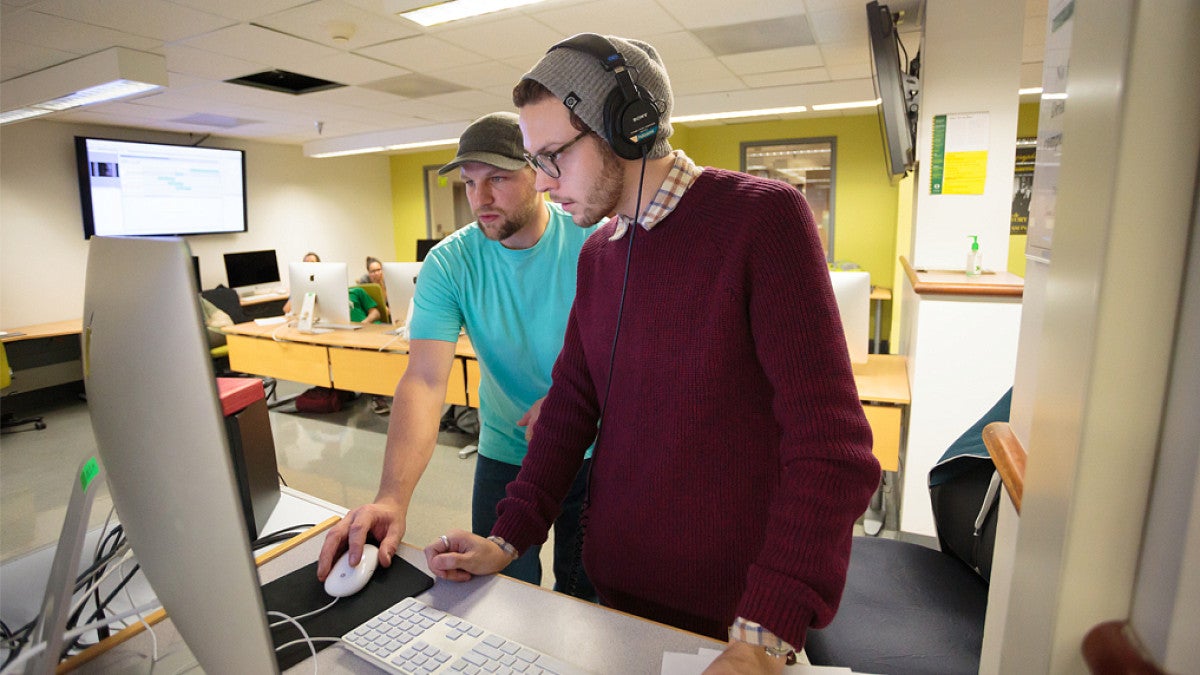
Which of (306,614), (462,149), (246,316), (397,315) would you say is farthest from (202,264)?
(306,614)

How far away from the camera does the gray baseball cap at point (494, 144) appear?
1462 mm

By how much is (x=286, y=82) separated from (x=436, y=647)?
5.61m

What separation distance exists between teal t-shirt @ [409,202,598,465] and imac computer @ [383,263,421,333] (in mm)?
2714

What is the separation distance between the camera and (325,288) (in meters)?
4.64

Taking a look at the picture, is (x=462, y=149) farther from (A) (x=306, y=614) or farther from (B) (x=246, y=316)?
(B) (x=246, y=316)

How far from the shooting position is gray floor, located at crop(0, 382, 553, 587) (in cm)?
327

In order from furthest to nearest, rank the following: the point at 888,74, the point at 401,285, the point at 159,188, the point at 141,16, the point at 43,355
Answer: the point at 159,188 → the point at 43,355 → the point at 401,285 → the point at 141,16 → the point at 888,74

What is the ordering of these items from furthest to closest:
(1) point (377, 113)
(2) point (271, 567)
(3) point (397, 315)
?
(1) point (377, 113), (3) point (397, 315), (2) point (271, 567)

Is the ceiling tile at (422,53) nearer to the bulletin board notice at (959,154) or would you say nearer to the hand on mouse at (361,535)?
the bulletin board notice at (959,154)

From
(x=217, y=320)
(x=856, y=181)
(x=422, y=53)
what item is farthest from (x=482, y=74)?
(x=856, y=181)

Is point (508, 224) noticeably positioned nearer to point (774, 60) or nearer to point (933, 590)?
point (933, 590)

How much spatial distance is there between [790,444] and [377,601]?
66cm

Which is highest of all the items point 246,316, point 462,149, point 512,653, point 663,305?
point 462,149

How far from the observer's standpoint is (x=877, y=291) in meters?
7.35
